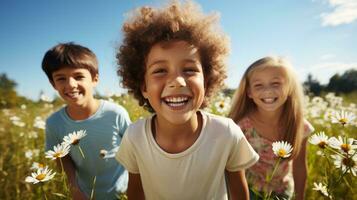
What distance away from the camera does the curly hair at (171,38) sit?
4.93 feet

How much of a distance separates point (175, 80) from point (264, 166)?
1332 mm

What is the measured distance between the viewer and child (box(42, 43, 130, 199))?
2246 mm

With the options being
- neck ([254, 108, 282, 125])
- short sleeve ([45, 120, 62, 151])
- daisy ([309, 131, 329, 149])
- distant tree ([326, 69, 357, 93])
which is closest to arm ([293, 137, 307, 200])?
neck ([254, 108, 282, 125])

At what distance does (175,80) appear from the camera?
1.31 metres

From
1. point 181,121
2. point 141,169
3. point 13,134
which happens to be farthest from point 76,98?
point 13,134

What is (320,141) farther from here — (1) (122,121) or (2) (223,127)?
(1) (122,121)

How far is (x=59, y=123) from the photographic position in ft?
7.59

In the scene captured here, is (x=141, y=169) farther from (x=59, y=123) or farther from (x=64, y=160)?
(x=59, y=123)

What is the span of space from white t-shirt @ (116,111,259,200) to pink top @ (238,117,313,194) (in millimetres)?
770

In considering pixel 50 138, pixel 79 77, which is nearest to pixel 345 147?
pixel 79 77

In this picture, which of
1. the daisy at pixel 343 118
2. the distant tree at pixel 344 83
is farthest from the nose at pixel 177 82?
the distant tree at pixel 344 83

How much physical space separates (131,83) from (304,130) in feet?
4.62

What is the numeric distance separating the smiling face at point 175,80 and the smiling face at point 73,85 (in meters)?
1.01

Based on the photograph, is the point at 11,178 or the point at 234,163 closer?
the point at 234,163
